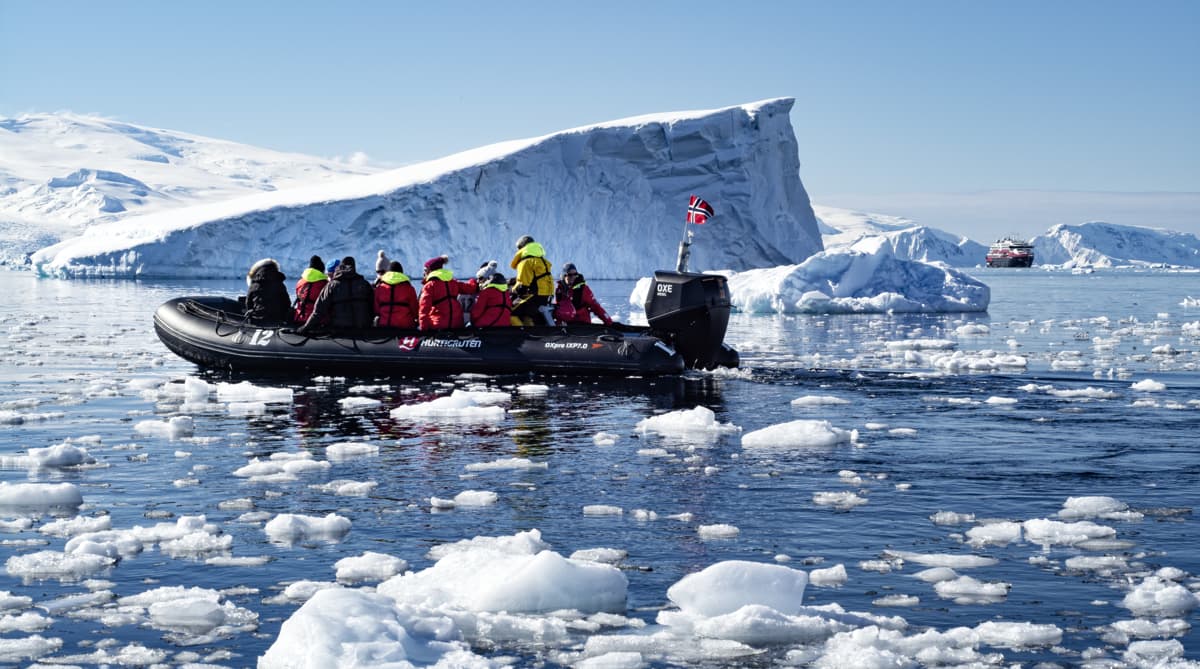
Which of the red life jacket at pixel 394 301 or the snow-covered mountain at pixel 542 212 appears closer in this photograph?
the red life jacket at pixel 394 301

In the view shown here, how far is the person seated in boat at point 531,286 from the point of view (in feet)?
40.3

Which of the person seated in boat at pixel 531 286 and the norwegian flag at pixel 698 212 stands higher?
the norwegian flag at pixel 698 212

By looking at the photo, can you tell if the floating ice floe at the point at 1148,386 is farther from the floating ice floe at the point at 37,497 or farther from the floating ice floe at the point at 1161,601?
the floating ice floe at the point at 37,497

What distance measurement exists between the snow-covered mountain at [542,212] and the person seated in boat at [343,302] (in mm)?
26363

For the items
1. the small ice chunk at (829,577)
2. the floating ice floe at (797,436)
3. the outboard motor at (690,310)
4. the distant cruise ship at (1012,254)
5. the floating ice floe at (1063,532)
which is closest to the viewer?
the small ice chunk at (829,577)

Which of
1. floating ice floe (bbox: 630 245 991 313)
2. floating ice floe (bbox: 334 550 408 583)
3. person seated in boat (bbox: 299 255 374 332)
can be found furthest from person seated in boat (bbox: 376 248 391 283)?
floating ice floe (bbox: 630 245 991 313)

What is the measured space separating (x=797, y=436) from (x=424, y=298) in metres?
5.26

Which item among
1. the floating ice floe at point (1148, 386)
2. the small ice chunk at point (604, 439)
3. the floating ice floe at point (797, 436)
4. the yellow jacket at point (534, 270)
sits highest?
the yellow jacket at point (534, 270)

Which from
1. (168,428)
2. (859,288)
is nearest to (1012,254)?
(859,288)

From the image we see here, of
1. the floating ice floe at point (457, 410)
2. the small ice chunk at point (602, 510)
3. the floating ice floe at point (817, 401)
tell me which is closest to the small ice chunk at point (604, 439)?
the floating ice floe at point (457, 410)

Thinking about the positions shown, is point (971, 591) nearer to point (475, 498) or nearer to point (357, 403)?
point (475, 498)

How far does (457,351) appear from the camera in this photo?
11344mm

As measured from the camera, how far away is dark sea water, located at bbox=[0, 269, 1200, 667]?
4336 millimetres

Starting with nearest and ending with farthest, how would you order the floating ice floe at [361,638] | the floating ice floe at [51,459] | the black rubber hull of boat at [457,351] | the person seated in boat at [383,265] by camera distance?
the floating ice floe at [361,638]
the floating ice floe at [51,459]
the black rubber hull of boat at [457,351]
the person seated in boat at [383,265]
